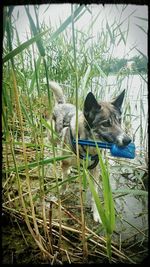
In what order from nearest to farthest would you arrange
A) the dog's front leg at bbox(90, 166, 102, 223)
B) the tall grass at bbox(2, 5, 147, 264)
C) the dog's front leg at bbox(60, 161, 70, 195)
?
1. the tall grass at bbox(2, 5, 147, 264)
2. the dog's front leg at bbox(90, 166, 102, 223)
3. the dog's front leg at bbox(60, 161, 70, 195)

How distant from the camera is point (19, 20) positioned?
699 millimetres

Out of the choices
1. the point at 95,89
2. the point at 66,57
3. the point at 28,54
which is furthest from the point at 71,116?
the point at 28,54

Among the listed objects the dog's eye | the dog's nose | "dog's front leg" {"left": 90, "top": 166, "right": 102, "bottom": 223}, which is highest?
the dog's eye

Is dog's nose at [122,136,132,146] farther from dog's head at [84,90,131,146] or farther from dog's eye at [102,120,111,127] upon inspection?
dog's eye at [102,120,111,127]

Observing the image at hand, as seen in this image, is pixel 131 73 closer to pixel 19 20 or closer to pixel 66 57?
pixel 66 57

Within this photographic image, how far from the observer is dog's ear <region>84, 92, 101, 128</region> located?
0.91 metres

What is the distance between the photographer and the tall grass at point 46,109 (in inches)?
24.3

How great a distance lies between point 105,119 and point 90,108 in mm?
94

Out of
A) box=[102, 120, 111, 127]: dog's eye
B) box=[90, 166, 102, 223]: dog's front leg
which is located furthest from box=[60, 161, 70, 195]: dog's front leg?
box=[102, 120, 111, 127]: dog's eye

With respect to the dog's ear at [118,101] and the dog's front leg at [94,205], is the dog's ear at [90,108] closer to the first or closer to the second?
the dog's ear at [118,101]

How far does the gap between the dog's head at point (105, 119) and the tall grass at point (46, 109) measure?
0.03 m

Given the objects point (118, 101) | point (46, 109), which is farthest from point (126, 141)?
point (46, 109)

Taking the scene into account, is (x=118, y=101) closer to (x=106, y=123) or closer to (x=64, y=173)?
(x=106, y=123)

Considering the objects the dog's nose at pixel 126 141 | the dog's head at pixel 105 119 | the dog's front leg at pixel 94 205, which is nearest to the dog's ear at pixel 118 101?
the dog's head at pixel 105 119
